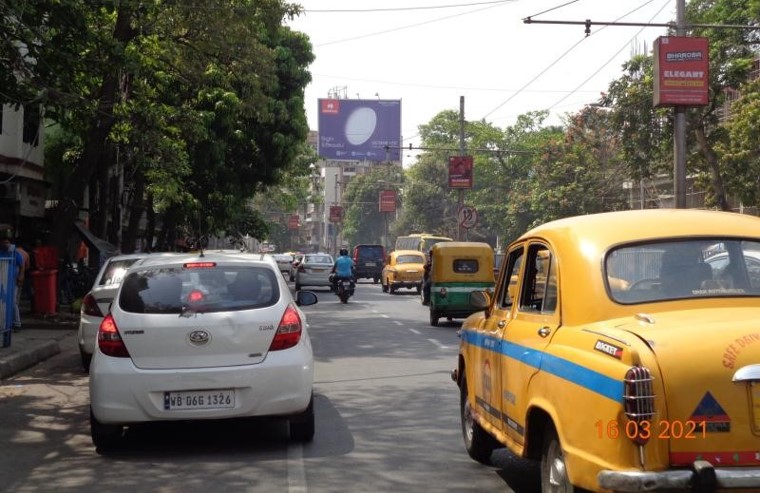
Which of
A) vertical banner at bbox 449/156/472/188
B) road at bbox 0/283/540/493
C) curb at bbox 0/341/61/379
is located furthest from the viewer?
vertical banner at bbox 449/156/472/188

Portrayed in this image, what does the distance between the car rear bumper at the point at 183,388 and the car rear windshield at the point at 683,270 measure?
3163 mm

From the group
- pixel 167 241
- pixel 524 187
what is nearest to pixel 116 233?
pixel 167 241

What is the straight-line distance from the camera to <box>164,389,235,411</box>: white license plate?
684 centimetres

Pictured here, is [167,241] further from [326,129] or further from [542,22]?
[542,22]

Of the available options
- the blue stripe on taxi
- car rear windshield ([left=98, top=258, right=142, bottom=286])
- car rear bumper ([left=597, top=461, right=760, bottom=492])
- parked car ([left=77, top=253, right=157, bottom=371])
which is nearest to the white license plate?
the blue stripe on taxi

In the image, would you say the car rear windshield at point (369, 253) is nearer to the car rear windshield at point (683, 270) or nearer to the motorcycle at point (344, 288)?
the motorcycle at point (344, 288)

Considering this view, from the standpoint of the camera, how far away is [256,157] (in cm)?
3153

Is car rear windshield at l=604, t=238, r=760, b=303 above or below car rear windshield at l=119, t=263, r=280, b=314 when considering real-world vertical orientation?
above

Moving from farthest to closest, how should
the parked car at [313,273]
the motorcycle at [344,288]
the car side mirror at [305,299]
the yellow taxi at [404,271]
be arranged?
the yellow taxi at [404,271] → the parked car at [313,273] → the motorcycle at [344,288] → the car side mirror at [305,299]

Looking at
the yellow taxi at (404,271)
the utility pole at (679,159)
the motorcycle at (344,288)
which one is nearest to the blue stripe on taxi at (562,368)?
the utility pole at (679,159)

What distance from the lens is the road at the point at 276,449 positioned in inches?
244

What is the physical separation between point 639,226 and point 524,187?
62.7 m

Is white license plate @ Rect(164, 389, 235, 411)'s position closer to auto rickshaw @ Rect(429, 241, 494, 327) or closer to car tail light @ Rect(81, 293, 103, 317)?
car tail light @ Rect(81, 293, 103, 317)

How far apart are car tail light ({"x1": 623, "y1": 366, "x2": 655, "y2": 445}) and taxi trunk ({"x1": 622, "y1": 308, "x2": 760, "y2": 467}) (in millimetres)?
49
